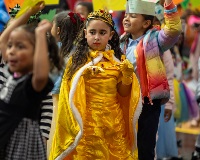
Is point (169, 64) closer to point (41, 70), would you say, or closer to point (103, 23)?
point (103, 23)

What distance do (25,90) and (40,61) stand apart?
268 mm

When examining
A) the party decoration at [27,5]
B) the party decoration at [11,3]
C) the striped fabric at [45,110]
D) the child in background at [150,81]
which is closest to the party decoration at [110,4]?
the child in background at [150,81]

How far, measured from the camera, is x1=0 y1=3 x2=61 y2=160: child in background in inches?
213

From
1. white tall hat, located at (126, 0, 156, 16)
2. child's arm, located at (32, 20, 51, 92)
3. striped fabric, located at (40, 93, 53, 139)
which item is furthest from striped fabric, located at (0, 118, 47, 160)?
white tall hat, located at (126, 0, 156, 16)

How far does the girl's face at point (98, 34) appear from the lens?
7094 millimetres

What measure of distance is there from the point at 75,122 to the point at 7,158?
4.82ft

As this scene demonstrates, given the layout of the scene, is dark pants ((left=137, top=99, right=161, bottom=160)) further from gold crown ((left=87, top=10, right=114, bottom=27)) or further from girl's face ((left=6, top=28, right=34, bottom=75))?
girl's face ((left=6, top=28, right=34, bottom=75))

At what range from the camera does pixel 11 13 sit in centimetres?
773

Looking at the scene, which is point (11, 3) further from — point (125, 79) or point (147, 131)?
point (147, 131)

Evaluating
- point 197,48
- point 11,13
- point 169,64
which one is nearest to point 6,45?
point 11,13

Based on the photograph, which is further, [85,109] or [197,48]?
[197,48]

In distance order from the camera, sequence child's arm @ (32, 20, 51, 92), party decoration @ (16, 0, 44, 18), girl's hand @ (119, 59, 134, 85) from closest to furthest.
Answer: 1. child's arm @ (32, 20, 51, 92)
2. party decoration @ (16, 0, 44, 18)
3. girl's hand @ (119, 59, 134, 85)

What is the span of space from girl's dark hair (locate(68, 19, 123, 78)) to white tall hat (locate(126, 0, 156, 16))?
710mm

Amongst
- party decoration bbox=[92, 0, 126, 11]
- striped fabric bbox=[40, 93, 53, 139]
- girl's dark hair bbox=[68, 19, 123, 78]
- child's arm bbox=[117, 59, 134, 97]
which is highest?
party decoration bbox=[92, 0, 126, 11]
